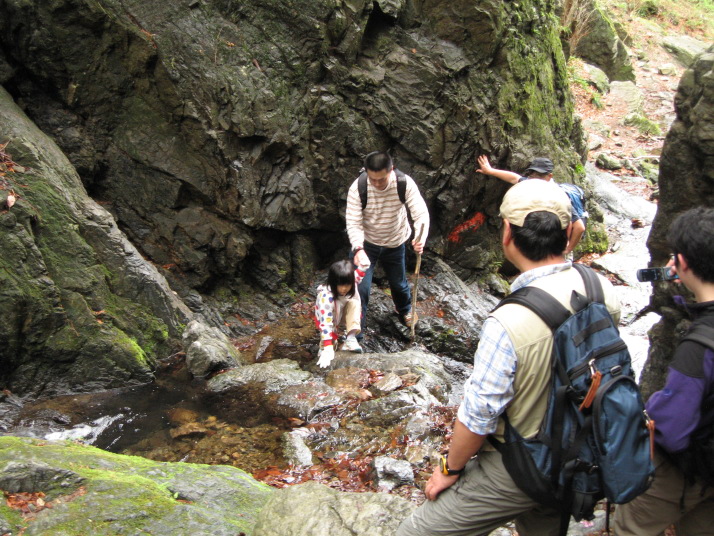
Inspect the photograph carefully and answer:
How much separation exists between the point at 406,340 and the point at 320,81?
442 cm

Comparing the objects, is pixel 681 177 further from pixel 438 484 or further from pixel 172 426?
pixel 172 426

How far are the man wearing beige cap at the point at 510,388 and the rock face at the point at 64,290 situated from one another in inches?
190

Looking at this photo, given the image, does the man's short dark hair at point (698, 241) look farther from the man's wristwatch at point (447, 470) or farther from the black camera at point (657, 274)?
the man's wristwatch at point (447, 470)

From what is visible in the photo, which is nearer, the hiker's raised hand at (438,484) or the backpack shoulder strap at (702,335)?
the backpack shoulder strap at (702,335)

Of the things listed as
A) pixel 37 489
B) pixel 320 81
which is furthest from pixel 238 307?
pixel 37 489

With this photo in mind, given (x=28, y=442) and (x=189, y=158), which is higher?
(x=189, y=158)

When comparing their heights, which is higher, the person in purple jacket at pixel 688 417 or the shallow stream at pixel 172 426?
the person in purple jacket at pixel 688 417

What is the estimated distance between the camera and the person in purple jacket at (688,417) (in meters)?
2.13

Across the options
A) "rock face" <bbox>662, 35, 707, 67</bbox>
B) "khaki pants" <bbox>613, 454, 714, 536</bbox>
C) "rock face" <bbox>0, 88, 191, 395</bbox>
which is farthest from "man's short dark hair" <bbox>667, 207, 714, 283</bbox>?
"rock face" <bbox>662, 35, 707, 67</bbox>

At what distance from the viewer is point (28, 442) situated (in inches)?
135

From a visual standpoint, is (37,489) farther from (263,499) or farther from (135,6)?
(135,6)

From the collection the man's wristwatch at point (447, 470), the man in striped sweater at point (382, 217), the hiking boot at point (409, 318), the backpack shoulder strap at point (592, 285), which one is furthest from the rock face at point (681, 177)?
the hiking boot at point (409, 318)

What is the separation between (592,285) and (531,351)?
A: 1.38 ft

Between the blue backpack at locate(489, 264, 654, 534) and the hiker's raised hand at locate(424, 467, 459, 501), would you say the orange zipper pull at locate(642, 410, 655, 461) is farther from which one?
the hiker's raised hand at locate(424, 467, 459, 501)
